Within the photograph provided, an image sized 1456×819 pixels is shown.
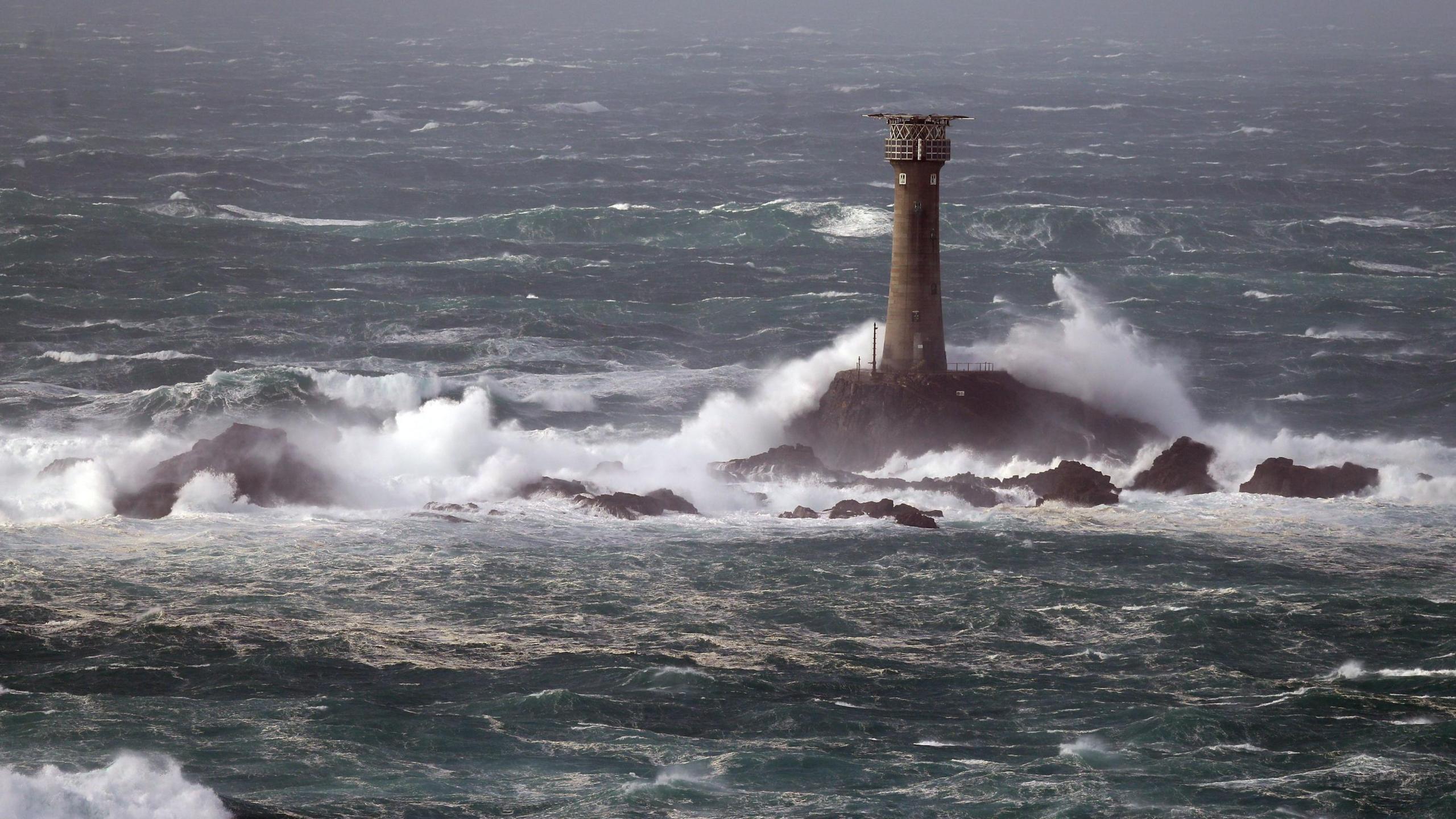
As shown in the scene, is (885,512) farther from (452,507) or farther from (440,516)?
(440,516)

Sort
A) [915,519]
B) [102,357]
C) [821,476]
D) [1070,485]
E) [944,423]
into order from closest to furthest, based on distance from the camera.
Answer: [915,519], [1070,485], [821,476], [944,423], [102,357]

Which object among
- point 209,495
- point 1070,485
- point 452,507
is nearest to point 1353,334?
point 1070,485

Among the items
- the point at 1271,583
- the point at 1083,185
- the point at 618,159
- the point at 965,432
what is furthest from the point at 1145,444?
the point at 618,159

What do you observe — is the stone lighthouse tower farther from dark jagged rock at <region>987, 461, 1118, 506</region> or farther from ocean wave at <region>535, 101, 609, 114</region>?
ocean wave at <region>535, 101, 609, 114</region>

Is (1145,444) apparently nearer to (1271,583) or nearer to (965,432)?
(965,432)

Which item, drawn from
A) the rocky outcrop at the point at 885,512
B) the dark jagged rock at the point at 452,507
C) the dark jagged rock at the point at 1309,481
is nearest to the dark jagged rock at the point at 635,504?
the dark jagged rock at the point at 452,507
